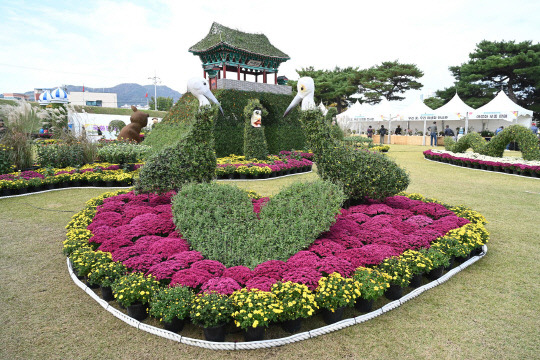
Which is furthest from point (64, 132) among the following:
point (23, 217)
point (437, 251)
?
point (437, 251)

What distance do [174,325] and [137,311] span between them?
1.55 feet

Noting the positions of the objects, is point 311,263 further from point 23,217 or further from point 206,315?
point 23,217

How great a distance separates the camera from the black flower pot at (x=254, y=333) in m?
2.93

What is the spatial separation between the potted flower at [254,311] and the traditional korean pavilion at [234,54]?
44.7ft

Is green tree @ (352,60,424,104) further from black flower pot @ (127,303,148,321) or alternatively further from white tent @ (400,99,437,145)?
black flower pot @ (127,303,148,321)

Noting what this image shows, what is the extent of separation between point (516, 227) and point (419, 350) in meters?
4.63

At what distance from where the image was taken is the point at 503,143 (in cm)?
1415

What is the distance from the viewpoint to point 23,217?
6.72 meters

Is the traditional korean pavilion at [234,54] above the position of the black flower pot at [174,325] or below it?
above

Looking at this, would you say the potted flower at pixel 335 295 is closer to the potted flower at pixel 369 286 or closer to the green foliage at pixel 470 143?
the potted flower at pixel 369 286

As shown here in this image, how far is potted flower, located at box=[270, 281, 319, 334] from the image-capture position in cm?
298

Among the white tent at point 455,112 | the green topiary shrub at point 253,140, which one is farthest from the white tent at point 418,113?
the green topiary shrub at point 253,140

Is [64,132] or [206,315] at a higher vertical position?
[64,132]

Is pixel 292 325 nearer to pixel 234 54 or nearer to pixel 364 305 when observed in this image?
pixel 364 305
